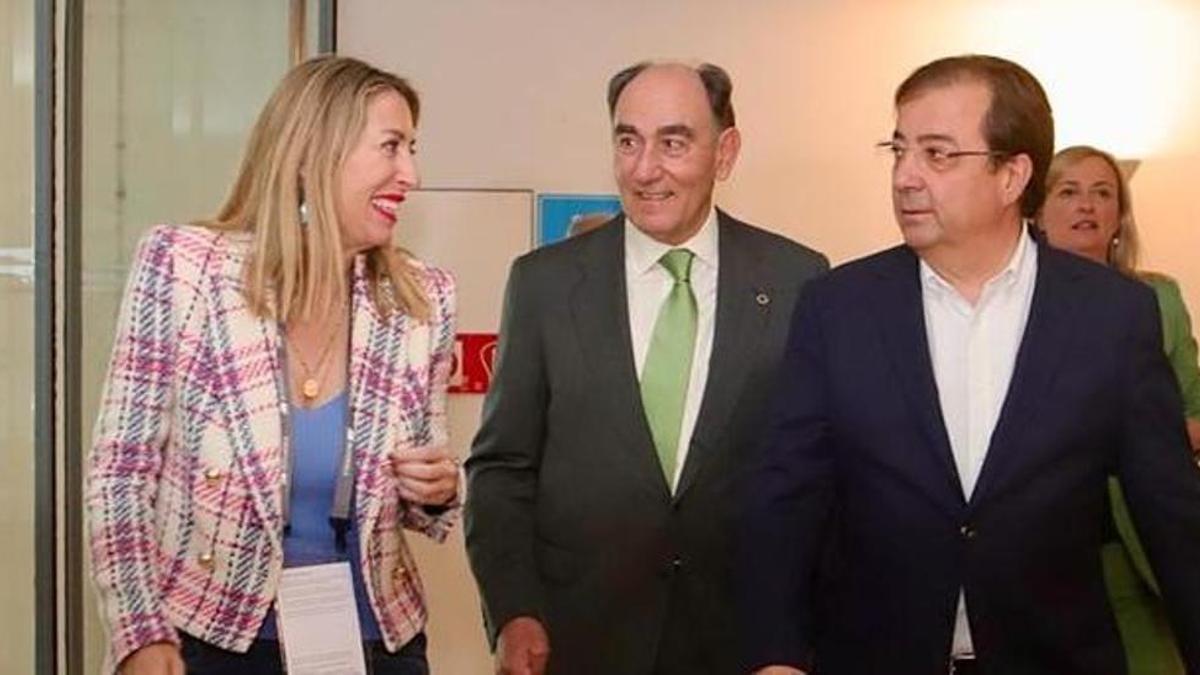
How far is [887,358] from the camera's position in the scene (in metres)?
2.29

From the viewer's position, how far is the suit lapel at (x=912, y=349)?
2.22 meters

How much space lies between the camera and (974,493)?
221 cm

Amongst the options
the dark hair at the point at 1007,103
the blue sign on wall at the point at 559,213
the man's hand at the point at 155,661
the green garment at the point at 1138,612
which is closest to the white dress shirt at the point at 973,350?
the dark hair at the point at 1007,103

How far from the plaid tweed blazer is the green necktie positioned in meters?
0.66

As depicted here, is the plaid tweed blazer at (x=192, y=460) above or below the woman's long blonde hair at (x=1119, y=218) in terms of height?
below

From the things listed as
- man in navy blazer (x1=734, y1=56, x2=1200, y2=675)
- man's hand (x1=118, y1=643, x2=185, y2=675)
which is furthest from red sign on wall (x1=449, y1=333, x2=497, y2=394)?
man's hand (x1=118, y1=643, x2=185, y2=675)

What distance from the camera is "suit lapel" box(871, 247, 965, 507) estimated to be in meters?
2.22

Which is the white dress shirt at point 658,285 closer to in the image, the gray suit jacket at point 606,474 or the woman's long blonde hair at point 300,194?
the gray suit jacket at point 606,474

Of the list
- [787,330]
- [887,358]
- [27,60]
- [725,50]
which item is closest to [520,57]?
[725,50]

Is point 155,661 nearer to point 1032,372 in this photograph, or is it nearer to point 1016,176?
point 1032,372

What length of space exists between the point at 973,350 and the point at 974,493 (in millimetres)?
230

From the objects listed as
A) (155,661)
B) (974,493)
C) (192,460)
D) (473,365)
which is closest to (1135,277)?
(974,493)

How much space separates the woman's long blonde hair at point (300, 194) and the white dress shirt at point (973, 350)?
0.80 metres

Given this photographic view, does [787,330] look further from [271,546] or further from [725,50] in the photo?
[725,50]
